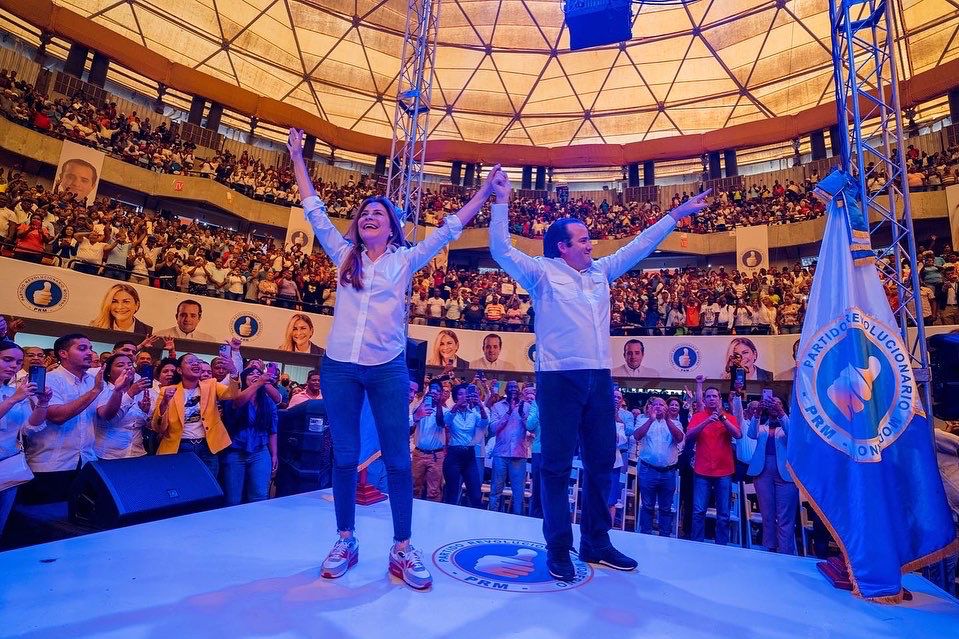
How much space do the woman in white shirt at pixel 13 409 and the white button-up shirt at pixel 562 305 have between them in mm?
2677

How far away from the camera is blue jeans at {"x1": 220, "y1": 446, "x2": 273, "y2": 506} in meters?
4.21

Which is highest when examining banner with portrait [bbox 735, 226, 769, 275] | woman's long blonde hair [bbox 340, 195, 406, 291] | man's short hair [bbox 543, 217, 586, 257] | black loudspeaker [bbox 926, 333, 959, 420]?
banner with portrait [bbox 735, 226, 769, 275]

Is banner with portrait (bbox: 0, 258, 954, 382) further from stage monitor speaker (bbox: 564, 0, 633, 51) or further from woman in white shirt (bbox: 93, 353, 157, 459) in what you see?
woman in white shirt (bbox: 93, 353, 157, 459)

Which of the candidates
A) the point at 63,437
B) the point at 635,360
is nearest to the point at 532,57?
the point at 635,360

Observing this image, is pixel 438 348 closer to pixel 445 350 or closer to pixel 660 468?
pixel 445 350

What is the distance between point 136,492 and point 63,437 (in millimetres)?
1193

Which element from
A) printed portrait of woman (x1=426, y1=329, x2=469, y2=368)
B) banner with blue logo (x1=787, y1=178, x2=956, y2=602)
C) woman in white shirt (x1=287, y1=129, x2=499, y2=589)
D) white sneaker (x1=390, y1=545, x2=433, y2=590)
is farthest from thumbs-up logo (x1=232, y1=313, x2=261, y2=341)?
banner with blue logo (x1=787, y1=178, x2=956, y2=602)

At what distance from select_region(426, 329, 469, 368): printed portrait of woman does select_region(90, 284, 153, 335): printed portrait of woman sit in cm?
633

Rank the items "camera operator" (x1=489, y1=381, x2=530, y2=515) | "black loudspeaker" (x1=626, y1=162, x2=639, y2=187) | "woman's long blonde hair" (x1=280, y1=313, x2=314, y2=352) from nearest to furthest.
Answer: "camera operator" (x1=489, y1=381, x2=530, y2=515), "woman's long blonde hair" (x1=280, y1=313, x2=314, y2=352), "black loudspeaker" (x1=626, y1=162, x2=639, y2=187)

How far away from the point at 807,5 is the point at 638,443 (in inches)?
631

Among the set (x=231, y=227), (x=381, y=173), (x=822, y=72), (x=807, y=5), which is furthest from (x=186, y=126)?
(x=822, y=72)

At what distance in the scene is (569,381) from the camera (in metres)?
2.34

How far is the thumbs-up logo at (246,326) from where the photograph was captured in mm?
11672

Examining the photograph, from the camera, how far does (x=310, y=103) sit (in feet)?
65.0
